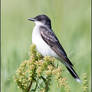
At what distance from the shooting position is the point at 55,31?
811 centimetres

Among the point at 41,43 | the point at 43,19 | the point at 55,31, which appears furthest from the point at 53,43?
the point at 55,31

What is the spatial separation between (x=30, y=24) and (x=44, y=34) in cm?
426

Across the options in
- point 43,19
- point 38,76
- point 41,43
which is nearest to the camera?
point 38,76

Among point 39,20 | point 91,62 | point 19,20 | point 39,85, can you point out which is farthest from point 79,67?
point 19,20

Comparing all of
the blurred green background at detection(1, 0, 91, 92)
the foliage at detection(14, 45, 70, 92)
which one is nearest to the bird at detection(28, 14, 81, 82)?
the blurred green background at detection(1, 0, 91, 92)

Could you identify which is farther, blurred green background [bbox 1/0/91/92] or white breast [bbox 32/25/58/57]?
white breast [bbox 32/25/58/57]

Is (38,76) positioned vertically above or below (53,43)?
below

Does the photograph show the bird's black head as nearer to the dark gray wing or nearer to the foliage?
the dark gray wing

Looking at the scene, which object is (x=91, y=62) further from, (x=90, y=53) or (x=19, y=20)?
(x=19, y=20)

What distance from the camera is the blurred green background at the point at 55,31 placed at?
6480mm

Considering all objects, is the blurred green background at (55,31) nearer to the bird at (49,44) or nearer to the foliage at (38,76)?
the bird at (49,44)

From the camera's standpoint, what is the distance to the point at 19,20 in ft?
34.0

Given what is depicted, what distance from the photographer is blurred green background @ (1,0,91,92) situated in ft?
21.3

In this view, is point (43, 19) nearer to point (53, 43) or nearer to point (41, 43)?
point (53, 43)
